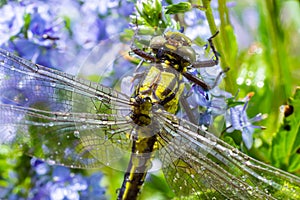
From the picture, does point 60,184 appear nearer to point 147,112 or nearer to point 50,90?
point 50,90

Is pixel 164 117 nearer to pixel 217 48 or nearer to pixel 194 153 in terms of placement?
pixel 194 153

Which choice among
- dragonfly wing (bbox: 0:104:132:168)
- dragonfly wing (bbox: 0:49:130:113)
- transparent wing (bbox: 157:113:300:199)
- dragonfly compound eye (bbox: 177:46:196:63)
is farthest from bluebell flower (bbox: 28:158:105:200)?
dragonfly compound eye (bbox: 177:46:196:63)

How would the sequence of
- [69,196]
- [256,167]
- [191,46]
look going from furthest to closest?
[69,196]
[191,46]
[256,167]

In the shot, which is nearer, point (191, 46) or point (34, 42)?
point (191, 46)

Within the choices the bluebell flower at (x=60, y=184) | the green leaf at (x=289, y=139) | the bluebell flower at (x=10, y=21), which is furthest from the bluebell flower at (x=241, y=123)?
the bluebell flower at (x=10, y=21)

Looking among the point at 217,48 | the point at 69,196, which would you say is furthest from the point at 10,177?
the point at 217,48

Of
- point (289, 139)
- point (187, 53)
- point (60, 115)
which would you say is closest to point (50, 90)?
point (60, 115)

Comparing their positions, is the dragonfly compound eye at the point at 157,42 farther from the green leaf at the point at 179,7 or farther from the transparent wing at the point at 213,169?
the transparent wing at the point at 213,169
